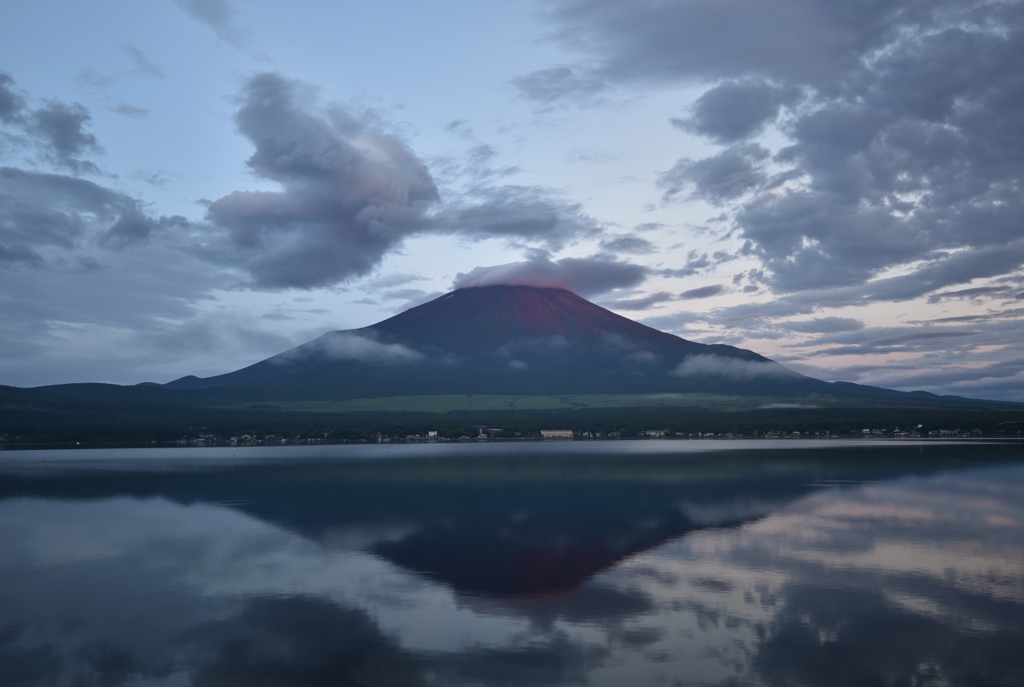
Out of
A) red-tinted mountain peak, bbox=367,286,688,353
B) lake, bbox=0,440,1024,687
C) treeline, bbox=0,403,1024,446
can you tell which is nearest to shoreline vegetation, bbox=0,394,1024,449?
treeline, bbox=0,403,1024,446

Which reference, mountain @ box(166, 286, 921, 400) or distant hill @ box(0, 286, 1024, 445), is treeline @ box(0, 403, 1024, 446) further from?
mountain @ box(166, 286, 921, 400)

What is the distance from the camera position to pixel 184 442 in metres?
92.8

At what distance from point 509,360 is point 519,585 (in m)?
143

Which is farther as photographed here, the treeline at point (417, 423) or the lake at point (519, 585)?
the treeline at point (417, 423)

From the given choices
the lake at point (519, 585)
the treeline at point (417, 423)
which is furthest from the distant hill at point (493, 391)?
the lake at point (519, 585)

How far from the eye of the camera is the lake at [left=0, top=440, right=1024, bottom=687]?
12281 mm

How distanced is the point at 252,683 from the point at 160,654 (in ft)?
8.59

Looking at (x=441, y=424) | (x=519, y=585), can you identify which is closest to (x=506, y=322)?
(x=441, y=424)

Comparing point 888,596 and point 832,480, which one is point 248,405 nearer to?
point 832,480

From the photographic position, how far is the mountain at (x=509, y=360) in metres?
144

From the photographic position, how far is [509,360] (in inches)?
6309

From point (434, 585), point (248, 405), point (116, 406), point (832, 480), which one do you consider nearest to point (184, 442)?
point (116, 406)

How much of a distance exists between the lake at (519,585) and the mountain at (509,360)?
340 ft

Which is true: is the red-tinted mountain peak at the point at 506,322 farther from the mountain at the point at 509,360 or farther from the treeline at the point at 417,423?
the treeline at the point at 417,423
